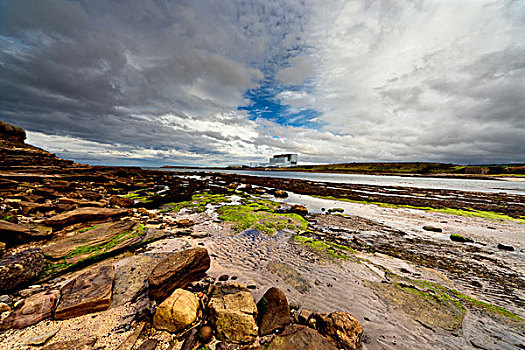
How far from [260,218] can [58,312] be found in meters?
11.1

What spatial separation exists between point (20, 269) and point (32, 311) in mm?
1701

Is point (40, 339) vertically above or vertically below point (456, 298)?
above

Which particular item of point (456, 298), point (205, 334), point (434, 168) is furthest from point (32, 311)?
point (434, 168)

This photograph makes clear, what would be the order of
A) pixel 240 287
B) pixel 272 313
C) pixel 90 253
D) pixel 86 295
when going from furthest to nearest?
pixel 90 253, pixel 240 287, pixel 272 313, pixel 86 295

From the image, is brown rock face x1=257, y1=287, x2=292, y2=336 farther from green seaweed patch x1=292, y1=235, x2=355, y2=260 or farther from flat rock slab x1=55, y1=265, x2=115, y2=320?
green seaweed patch x1=292, y1=235, x2=355, y2=260

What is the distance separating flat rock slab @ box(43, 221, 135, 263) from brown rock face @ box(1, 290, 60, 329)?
220cm

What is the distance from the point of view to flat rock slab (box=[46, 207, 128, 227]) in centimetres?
761

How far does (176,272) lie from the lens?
16.5ft

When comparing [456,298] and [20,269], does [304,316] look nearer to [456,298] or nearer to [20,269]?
[456,298]

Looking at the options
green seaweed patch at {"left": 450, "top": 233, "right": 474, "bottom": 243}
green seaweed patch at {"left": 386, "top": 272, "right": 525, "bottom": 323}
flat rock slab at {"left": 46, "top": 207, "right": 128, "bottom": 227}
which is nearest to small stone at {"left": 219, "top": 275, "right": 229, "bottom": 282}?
green seaweed patch at {"left": 386, "top": 272, "right": 525, "bottom": 323}

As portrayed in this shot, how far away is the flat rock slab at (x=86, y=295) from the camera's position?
3.89m

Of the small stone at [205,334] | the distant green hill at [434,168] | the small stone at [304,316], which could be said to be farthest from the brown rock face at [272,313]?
the distant green hill at [434,168]

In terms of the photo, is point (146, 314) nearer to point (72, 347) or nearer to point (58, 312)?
point (72, 347)

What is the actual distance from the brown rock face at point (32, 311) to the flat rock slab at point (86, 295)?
0.20 metres
